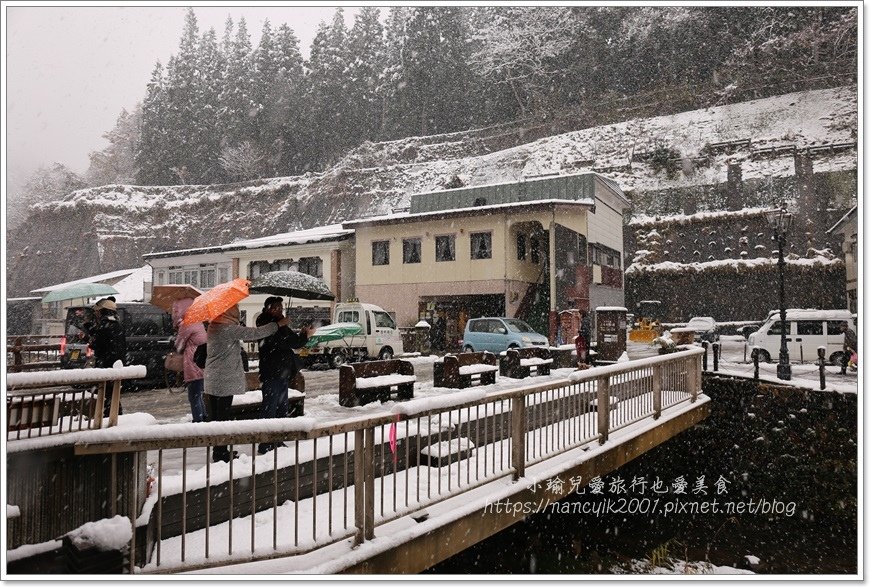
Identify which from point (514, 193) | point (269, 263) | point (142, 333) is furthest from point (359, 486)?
point (514, 193)

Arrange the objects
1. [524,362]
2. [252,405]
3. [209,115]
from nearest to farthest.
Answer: [252,405] < [524,362] < [209,115]

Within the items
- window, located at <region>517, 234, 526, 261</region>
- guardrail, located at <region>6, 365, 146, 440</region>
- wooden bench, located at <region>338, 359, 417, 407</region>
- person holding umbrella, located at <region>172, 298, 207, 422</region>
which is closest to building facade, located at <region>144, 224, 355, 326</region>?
wooden bench, located at <region>338, 359, 417, 407</region>

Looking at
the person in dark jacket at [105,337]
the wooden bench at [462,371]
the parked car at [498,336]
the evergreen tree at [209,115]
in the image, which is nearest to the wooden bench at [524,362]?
the wooden bench at [462,371]

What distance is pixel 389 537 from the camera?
2.86m

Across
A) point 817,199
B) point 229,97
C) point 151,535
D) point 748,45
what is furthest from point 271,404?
point 748,45

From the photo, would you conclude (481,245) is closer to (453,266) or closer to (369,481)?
(453,266)

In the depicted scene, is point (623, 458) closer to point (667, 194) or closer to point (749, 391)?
point (749, 391)

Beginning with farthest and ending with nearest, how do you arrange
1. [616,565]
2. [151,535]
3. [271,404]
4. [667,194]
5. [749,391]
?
[667,194] → [749,391] → [616,565] → [271,404] → [151,535]

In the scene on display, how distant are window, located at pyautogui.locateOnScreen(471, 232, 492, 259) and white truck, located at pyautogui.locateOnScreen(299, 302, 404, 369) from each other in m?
3.42

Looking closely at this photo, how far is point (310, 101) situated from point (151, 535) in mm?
15174

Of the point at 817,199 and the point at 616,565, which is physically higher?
the point at 817,199

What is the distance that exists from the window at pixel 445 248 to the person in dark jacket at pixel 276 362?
11552 mm

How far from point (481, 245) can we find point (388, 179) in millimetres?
11191

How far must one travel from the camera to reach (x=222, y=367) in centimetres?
402
